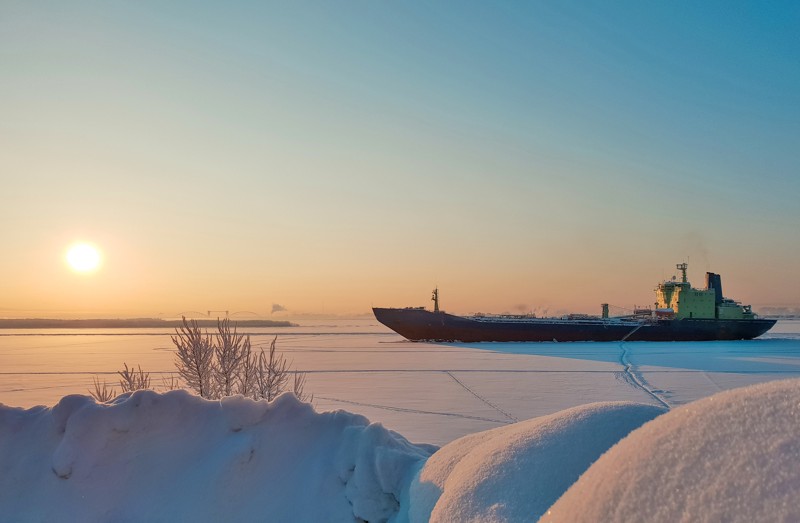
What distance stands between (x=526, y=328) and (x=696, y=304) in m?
13.3

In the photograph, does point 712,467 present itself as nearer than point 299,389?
Yes

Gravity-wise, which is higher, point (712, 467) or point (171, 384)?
point (712, 467)

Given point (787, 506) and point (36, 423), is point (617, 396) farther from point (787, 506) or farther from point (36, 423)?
point (787, 506)

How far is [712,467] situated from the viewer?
4.23 ft

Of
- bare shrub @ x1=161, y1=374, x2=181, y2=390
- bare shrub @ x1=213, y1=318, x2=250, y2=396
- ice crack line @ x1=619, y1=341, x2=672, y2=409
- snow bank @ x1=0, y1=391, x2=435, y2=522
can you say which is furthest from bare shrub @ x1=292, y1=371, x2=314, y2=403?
ice crack line @ x1=619, y1=341, x2=672, y2=409

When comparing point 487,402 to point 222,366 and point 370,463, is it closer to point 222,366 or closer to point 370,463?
point 222,366

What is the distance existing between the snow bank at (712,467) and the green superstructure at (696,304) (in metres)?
41.9

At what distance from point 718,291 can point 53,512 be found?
4727 cm

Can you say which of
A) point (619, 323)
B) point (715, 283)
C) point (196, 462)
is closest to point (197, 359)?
point (196, 462)

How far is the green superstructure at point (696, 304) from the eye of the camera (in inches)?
1588

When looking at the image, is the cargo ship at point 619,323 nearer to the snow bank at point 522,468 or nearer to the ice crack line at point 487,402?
the ice crack line at point 487,402

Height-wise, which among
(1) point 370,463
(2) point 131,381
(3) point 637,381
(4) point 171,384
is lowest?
(3) point 637,381

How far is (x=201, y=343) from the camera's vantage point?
24.3 feet

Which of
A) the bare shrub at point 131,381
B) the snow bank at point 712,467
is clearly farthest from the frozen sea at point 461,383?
the snow bank at point 712,467
